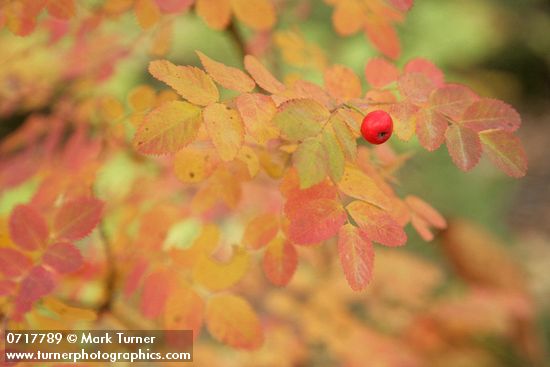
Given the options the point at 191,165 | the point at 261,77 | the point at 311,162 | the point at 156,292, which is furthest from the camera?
the point at 156,292

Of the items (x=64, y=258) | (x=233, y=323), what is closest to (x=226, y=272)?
(x=233, y=323)

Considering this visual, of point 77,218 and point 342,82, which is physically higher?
point 342,82

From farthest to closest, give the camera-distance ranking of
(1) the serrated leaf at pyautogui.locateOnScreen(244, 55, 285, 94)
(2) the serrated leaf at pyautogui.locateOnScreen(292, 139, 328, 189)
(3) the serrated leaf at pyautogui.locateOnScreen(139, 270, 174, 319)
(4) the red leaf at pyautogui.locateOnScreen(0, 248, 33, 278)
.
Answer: (3) the serrated leaf at pyautogui.locateOnScreen(139, 270, 174, 319)
(4) the red leaf at pyautogui.locateOnScreen(0, 248, 33, 278)
(1) the serrated leaf at pyautogui.locateOnScreen(244, 55, 285, 94)
(2) the serrated leaf at pyautogui.locateOnScreen(292, 139, 328, 189)

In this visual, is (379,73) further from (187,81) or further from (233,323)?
(233,323)

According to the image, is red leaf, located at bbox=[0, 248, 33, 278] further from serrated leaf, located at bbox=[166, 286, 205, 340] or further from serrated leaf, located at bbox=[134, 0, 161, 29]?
serrated leaf, located at bbox=[134, 0, 161, 29]

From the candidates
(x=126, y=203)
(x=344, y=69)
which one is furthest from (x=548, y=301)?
(x=344, y=69)

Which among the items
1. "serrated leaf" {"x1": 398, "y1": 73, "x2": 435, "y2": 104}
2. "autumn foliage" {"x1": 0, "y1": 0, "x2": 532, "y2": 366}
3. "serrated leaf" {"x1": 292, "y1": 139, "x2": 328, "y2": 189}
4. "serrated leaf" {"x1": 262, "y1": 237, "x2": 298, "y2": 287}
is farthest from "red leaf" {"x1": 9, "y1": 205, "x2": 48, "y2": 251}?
"serrated leaf" {"x1": 398, "y1": 73, "x2": 435, "y2": 104}

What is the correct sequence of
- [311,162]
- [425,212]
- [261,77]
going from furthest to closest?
[425,212], [261,77], [311,162]
